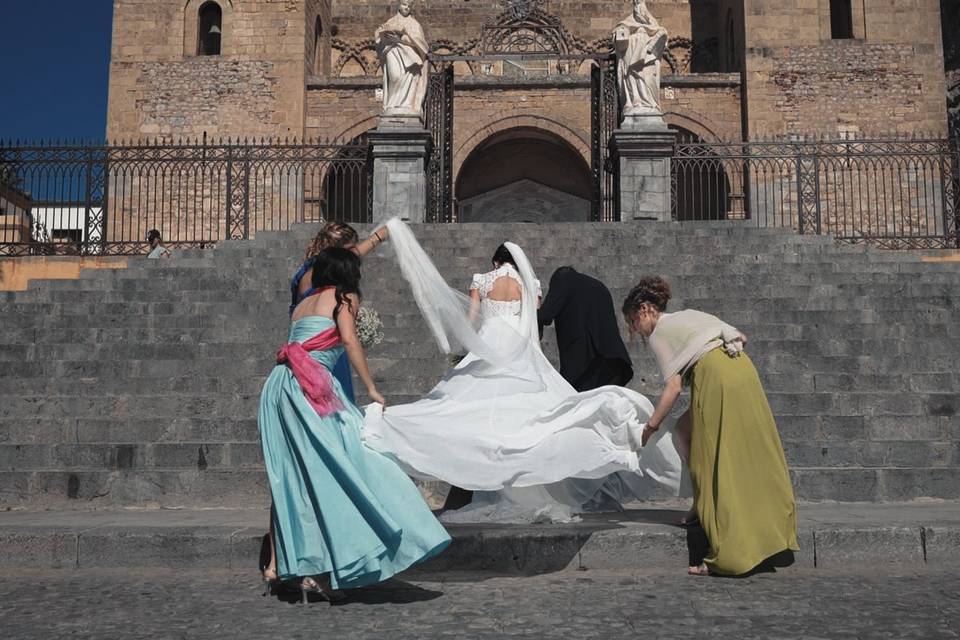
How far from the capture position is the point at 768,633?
3.27 meters

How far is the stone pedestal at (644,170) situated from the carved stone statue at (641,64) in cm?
42

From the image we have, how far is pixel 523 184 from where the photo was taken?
2667 cm

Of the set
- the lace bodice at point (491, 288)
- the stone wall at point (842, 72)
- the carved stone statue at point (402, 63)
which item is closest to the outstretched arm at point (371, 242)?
the lace bodice at point (491, 288)

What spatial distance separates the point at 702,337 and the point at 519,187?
2277cm

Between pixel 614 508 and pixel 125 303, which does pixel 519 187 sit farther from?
pixel 614 508

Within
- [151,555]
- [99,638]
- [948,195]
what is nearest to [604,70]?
[948,195]

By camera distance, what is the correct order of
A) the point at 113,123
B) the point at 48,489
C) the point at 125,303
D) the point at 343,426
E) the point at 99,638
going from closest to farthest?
the point at 99,638 < the point at 343,426 < the point at 48,489 < the point at 125,303 < the point at 113,123

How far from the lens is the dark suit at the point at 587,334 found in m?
5.50

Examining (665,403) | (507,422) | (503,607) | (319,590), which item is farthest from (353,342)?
(665,403)

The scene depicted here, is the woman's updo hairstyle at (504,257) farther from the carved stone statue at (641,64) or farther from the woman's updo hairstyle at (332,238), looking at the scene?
the carved stone statue at (641,64)

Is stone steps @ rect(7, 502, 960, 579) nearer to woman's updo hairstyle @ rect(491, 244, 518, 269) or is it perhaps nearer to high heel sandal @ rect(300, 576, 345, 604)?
high heel sandal @ rect(300, 576, 345, 604)

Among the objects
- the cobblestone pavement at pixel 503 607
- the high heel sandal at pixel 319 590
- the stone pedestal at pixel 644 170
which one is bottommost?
the cobblestone pavement at pixel 503 607

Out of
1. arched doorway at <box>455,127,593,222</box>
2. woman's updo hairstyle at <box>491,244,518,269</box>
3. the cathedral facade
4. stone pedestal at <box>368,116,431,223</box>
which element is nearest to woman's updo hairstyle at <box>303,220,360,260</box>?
woman's updo hairstyle at <box>491,244,518,269</box>

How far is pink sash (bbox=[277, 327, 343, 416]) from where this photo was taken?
3865 millimetres
